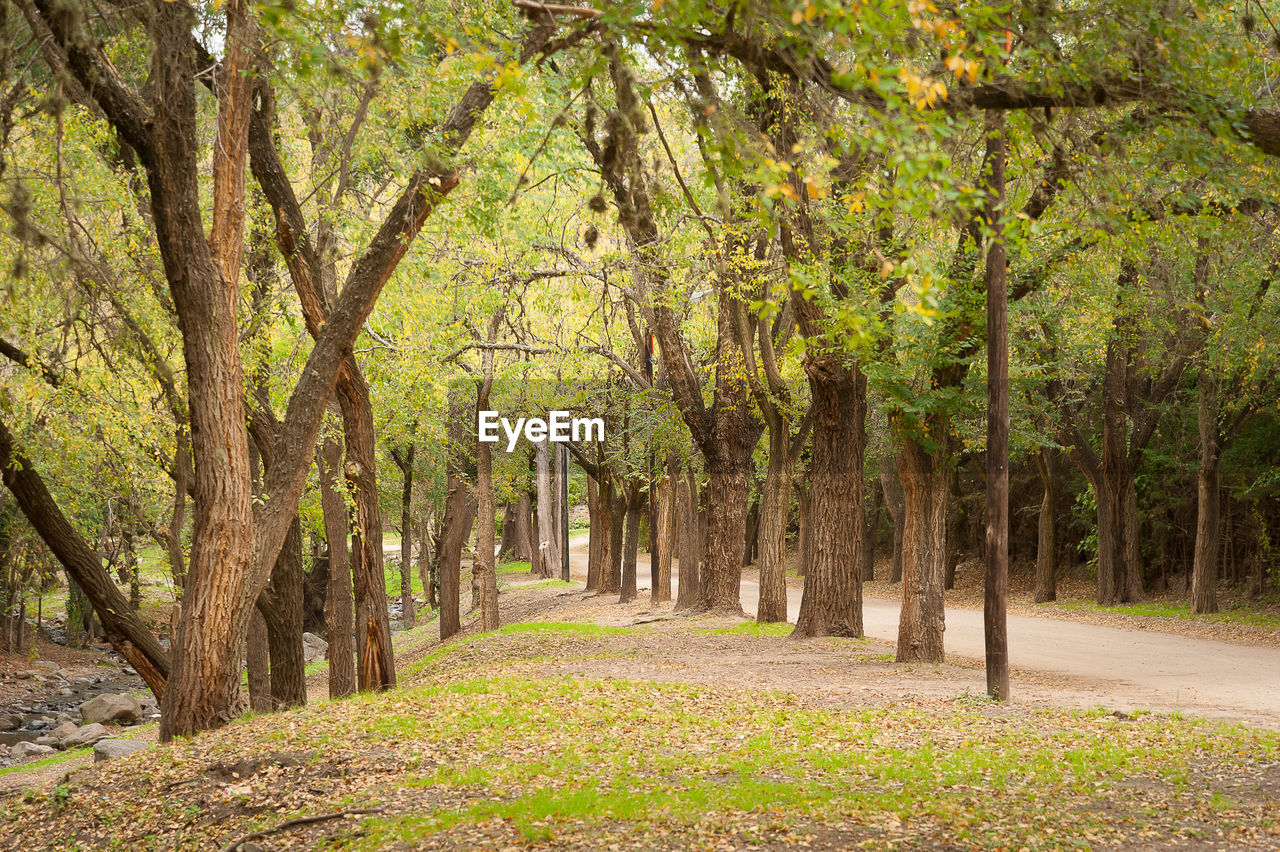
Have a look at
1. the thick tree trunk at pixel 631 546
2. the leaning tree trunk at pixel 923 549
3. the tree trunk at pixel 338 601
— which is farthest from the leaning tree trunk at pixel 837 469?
the thick tree trunk at pixel 631 546

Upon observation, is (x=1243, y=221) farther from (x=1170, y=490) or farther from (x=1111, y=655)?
(x=1170, y=490)

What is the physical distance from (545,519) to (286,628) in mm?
20618

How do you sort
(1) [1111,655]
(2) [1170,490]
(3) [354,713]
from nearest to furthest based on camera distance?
(3) [354,713], (1) [1111,655], (2) [1170,490]

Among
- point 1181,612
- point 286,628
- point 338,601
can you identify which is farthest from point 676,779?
point 1181,612

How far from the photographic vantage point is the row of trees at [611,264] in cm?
601

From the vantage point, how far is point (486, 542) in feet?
69.5

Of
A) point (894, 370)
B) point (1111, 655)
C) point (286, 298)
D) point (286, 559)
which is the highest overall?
point (286, 298)

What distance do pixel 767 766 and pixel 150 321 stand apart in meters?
8.17

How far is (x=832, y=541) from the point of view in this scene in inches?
602

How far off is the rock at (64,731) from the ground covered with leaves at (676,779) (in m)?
10.4

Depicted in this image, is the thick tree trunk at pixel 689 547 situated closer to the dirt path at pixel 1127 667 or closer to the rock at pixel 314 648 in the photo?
the dirt path at pixel 1127 667

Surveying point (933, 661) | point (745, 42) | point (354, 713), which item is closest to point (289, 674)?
point (354, 713)

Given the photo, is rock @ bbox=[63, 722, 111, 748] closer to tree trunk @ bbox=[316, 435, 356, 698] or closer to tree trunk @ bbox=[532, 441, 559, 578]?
tree trunk @ bbox=[316, 435, 356, 698]

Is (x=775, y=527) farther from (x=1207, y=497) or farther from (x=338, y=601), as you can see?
(x=1207, y=497)
